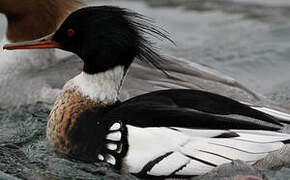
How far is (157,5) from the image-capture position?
10992mm

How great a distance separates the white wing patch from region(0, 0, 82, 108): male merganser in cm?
234

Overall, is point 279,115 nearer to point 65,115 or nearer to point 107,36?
point 107,36

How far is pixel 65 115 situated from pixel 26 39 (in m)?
1.96

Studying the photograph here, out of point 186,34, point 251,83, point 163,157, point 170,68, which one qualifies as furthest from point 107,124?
point 186,34

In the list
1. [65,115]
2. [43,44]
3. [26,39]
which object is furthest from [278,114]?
[26,39]

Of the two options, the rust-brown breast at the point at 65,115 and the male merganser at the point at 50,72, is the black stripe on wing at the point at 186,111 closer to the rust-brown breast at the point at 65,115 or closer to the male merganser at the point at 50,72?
the rust-brown breast at the point at 65,115

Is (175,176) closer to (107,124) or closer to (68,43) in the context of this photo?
(107,124)

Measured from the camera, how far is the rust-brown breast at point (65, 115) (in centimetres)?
529

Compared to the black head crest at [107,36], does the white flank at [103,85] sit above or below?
below

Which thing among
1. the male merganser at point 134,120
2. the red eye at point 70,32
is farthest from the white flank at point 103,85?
the red eye at point 70,32

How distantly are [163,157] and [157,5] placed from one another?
652cm

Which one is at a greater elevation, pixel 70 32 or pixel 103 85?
pixel 70 32

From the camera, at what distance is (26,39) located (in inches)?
279

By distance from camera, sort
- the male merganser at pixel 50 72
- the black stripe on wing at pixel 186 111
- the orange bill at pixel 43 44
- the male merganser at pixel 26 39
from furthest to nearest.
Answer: the male merganser at pixel 26 39 → the male merganser at pixel 50 72 → the orange bill at pixel 43 44 → the black stripe on wing at pixel 186 111
